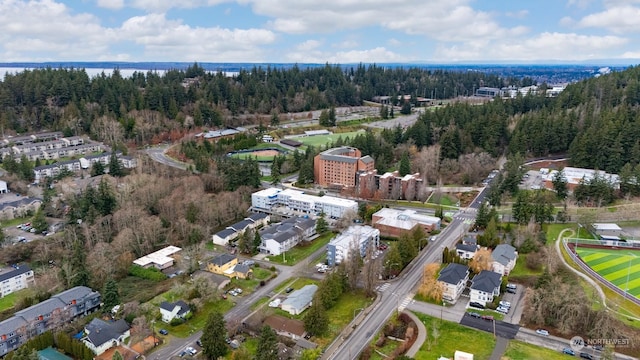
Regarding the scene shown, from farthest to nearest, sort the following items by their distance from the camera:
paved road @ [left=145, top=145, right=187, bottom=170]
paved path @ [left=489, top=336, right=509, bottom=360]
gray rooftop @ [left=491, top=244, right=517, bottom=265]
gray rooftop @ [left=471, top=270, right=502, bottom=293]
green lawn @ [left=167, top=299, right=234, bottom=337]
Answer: paved road @ [left=145, top=145, right=187, bottom=170] → gray rooftop @ [left=491, top=244, right=517, bottom=265] → gray rooftop @ [left=471, top=270, right=502, bottom=293] → green lawn @ [left=167, top=299, right=234, bottom=337] → paved path @ [left=489, top=336, right=509, bottom=360]

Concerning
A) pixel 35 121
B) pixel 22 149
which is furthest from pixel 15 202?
pixel 35 121

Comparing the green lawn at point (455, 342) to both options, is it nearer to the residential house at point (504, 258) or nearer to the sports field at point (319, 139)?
the residential house at point (504, 258)

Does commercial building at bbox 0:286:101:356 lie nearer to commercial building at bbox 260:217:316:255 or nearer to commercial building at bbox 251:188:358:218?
commercial building at bbox 260:217:316:255

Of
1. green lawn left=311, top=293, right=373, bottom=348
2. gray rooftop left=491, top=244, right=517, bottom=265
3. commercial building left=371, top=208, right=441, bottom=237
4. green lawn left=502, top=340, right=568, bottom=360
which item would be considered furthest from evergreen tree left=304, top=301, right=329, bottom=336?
commercial building left=371, top=208, right=441, bottom=237

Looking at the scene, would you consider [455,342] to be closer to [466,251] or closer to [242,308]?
[466,251]

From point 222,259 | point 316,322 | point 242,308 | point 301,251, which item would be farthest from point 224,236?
point 316,322

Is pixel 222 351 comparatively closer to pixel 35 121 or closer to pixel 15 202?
pixel 15 202

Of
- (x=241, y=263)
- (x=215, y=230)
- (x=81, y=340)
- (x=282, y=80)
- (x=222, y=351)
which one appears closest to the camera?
(x=222, y=351)

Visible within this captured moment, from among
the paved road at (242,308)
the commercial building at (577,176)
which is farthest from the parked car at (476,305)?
the commercial building at (577,176)
